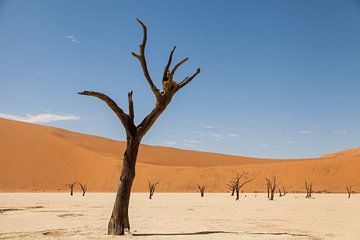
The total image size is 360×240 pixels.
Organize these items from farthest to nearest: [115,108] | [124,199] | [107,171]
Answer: [107,171], [115,108], [124,199]

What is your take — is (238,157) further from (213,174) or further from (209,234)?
(209,234)

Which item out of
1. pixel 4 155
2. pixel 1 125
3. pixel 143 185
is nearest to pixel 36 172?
pixel 4 155

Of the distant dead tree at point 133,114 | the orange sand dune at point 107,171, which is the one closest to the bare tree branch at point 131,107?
the distant dead tree at point 133,114

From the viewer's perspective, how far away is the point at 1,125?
295 ft

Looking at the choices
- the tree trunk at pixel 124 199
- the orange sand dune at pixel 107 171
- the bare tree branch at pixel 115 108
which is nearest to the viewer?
the tree trunk at pixel 124 199

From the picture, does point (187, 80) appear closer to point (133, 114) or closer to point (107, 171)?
point (133, 114)

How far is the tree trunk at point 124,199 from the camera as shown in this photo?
1076cm

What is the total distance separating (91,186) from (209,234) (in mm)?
62619

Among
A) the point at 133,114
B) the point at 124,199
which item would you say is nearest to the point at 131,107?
the point at 133,114

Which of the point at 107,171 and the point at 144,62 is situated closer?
the point at 144,62

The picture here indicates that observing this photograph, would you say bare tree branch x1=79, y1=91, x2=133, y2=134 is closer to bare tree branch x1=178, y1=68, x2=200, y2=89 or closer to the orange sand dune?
bare tree branch x1=178, y1=68, x2=200, y2=89

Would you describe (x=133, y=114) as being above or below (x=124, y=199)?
above

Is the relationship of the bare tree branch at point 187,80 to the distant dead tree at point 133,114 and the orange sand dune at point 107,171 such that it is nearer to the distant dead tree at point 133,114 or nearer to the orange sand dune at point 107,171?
the distant dead tree at point 133,114

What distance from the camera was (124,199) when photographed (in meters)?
11.0
